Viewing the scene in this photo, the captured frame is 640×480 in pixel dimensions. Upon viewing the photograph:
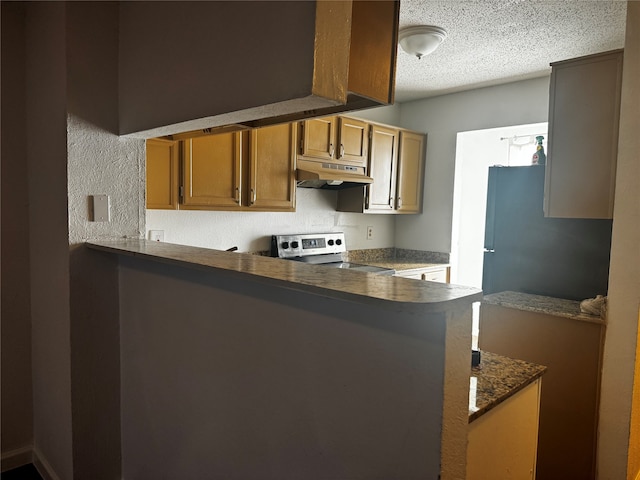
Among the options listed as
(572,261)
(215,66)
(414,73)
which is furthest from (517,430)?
(414,73)

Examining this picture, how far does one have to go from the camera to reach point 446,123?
420 cm

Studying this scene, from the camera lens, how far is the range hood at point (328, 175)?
10.6ft

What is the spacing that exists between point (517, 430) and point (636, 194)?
120 centimetres

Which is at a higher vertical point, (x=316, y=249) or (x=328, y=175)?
(x=328, y=175)

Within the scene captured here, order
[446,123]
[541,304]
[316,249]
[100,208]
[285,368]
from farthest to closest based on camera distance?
[446,123], [316,249], [541,304], [100,208], [285,368]

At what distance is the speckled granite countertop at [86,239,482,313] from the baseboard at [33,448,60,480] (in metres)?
1.19

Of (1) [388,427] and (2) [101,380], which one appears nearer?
(1) [388,427]

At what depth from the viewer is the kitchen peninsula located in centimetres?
89

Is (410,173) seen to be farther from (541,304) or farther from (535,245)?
(541,304)

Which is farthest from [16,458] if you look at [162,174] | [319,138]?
[319,138]

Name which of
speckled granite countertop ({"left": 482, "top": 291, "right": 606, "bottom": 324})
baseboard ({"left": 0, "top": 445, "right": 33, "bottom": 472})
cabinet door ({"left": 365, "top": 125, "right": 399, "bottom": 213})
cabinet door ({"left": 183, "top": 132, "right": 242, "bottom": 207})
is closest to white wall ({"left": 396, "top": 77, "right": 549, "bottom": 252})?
cabinet door ({"left": 365, "top": 125, "right": 399, "bottom": 213})

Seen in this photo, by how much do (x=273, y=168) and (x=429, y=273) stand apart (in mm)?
1809

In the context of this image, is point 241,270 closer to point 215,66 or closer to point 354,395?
point 354,395

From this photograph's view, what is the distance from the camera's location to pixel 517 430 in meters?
1.26
